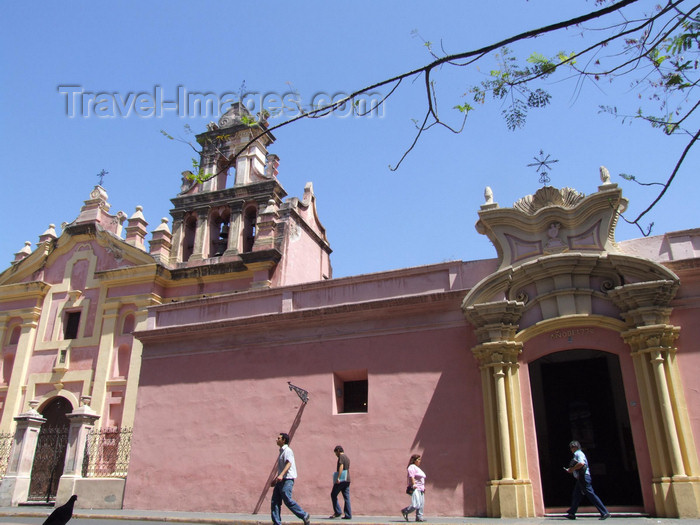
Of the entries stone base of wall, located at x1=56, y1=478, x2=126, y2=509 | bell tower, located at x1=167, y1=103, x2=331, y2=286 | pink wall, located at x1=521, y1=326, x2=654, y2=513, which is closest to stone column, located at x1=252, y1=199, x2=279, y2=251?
bell tower, located at x1=167, y1=103, x2=331, y2=286

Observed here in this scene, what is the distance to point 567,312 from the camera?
10.8m

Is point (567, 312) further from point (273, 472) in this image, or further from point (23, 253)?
point (23, 253)

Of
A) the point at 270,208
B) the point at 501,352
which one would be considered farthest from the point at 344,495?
the point at 270,208

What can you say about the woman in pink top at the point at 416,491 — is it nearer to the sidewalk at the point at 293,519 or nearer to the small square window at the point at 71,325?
the sidewalk at the point at 293,519

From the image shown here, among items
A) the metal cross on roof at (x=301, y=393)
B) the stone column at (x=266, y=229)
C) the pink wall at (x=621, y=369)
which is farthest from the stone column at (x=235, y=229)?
the pink wall at (x=621, y=369)

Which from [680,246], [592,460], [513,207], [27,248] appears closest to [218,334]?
[513,207]

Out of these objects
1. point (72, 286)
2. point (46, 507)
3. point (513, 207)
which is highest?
point (72, 286)

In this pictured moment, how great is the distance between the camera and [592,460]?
40.7 ft

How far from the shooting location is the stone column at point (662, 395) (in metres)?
9.09

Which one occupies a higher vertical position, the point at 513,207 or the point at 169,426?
the point at 513,207

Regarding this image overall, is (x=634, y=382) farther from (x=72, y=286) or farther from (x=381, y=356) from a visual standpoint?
(x=72, y=286)

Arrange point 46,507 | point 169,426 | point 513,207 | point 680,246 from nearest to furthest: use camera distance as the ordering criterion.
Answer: point 680,246 < point 513,207 < point 169,426 < point 46,507

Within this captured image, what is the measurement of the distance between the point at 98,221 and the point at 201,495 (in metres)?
Result: 13.6

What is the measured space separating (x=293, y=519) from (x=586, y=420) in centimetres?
648
